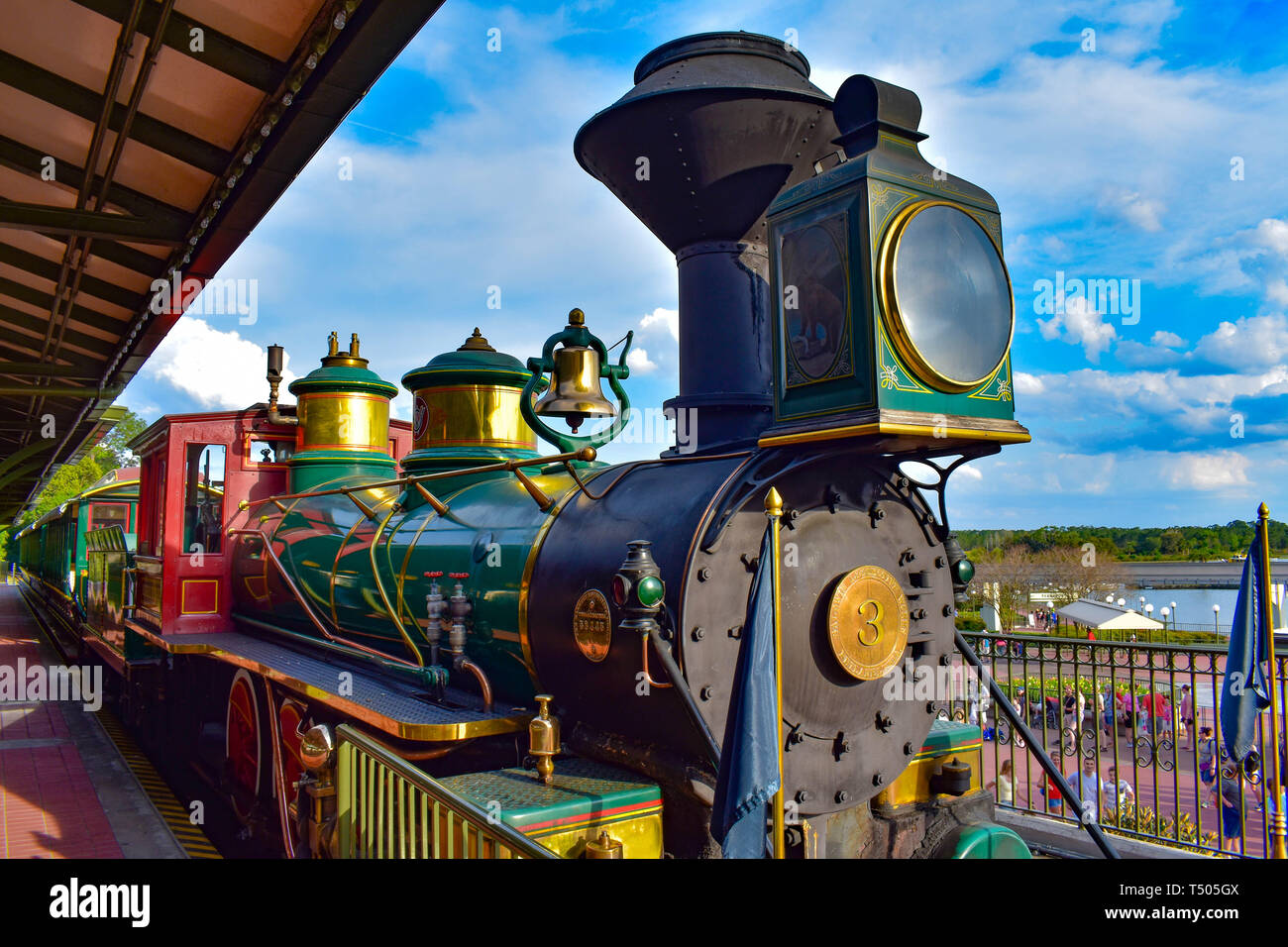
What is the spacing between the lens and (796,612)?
3152mm

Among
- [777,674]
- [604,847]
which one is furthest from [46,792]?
[777,674]

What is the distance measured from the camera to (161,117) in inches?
170

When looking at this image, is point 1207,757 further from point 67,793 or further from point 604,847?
point 67,793

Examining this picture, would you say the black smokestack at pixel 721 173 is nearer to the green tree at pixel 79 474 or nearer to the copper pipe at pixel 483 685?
the copper pipe at pixel 483 685

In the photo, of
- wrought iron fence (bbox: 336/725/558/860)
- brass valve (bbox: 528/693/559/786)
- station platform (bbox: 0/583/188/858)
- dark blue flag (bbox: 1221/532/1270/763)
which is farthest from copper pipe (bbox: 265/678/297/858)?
dark blue flag (bbox: 1221/532/1270/763)

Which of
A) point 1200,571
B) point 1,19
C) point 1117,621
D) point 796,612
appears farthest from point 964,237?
point 1200,571

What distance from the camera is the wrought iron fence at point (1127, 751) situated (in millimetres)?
4734

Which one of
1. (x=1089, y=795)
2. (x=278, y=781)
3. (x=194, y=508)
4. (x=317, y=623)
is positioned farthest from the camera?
(x=194, y=508)

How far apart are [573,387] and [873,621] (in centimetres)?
188

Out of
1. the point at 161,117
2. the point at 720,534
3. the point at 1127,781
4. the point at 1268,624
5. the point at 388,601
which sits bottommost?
the point at 1127,781

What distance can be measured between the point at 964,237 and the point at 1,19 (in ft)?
13.6

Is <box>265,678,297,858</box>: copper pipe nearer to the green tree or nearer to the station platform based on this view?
the station platform

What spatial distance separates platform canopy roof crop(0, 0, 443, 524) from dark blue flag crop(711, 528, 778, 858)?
2185 mm

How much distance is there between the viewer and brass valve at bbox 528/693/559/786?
10.2ft
